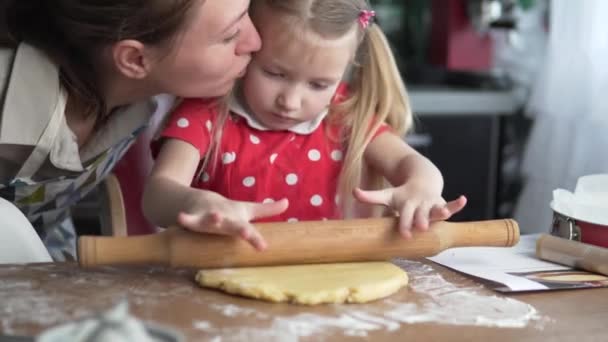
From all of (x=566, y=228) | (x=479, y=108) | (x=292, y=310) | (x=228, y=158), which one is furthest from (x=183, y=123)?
(x=479, y=108)

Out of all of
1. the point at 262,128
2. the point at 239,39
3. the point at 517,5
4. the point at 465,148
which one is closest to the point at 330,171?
the point at 262,128

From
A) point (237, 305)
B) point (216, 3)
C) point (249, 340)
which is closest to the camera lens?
point (249, 340)

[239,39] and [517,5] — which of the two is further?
[517,5]

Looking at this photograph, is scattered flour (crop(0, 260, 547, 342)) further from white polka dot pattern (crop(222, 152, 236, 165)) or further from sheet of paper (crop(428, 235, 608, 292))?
white polka dot pattern (crop(222, 152, 236, 165))

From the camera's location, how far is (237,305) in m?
0.90

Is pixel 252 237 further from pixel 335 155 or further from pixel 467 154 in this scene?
pixel 467 154

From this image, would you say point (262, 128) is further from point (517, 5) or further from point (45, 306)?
point (517, 5)

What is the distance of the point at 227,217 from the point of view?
3.07 ft

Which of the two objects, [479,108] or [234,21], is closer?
[234,21]

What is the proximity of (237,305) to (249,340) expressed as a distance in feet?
0.34

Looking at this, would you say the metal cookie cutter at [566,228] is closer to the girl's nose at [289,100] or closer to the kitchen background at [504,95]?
the girl's nose at [289,100]

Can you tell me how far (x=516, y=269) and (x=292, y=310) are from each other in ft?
1.14

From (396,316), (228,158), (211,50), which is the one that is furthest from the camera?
(228,158)

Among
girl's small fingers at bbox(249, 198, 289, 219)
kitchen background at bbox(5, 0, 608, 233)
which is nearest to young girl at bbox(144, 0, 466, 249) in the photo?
girl's small fingers at bbox(249, 198, 289, 219)
